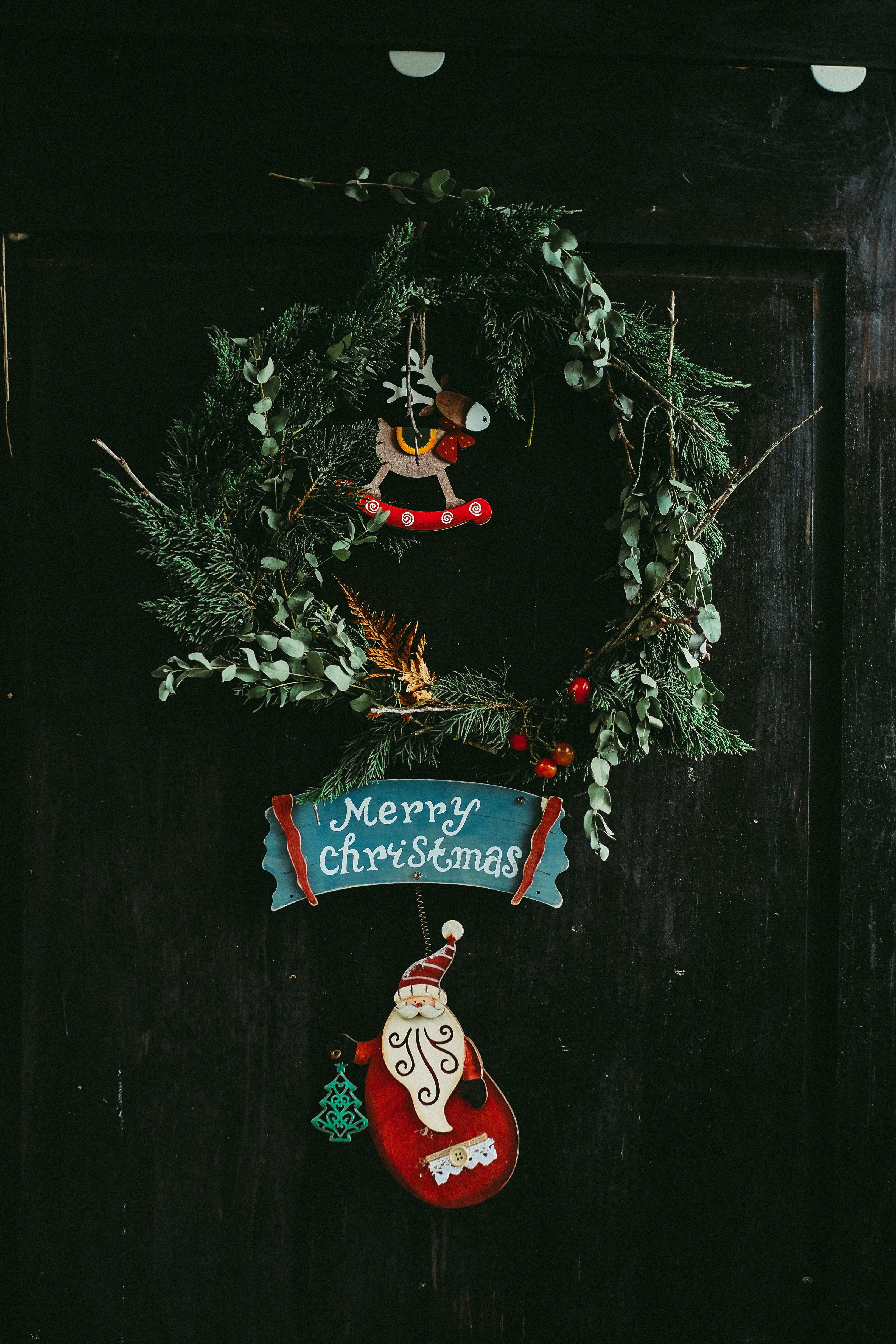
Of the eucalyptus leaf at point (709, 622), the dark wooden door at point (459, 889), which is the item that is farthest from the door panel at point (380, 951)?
the eucalyptus leaf at point (709, 622)

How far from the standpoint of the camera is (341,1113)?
1374 mm

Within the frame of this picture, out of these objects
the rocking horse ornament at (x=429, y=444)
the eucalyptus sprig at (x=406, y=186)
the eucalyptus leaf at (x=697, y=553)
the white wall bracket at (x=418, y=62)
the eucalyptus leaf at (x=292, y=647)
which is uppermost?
the white wall bracket at (x=418, y=62)

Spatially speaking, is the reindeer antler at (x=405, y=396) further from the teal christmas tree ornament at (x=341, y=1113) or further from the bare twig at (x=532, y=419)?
the teal christmas tree ornament at (x=341, y=1113)

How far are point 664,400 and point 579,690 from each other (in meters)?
0.47

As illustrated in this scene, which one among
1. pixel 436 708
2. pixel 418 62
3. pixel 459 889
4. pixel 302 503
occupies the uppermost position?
pixel 418 62

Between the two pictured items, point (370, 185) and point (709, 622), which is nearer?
point (709, 622)

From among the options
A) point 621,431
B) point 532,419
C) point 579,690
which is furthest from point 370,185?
point 579,690

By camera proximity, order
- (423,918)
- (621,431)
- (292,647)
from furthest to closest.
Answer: (423,918) → (621,431) → (292,647)

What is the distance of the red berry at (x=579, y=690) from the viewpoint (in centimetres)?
125

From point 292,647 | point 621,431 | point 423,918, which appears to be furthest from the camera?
point 423,918

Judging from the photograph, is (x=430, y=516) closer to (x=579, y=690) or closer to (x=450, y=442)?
(x=450, y=442)

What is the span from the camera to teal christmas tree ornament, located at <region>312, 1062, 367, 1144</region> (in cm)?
137

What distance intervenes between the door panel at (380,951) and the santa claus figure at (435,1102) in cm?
4

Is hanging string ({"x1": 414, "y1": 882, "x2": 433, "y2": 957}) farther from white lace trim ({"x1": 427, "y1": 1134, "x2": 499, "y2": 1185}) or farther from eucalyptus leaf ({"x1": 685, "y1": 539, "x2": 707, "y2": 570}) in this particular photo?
eucalyptus leaf ({"x1": 685, "y1": 539, "x2": 707, "y2": 570})
